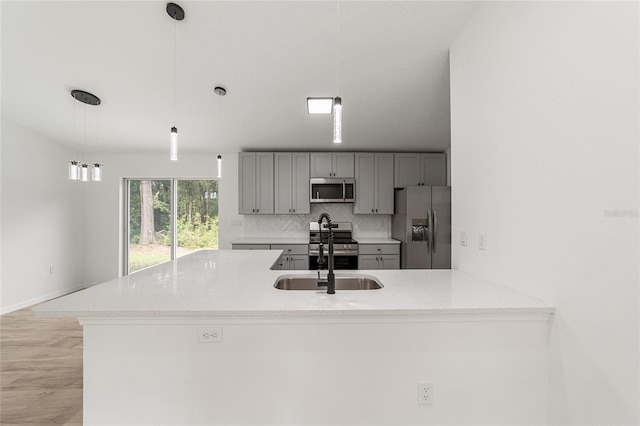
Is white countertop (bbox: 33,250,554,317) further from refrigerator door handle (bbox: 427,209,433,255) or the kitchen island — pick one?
refrigerator door handle (bbox: 427,209,433,255)

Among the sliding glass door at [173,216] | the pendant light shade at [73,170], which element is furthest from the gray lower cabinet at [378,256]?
the pendant light shade at [73,170]

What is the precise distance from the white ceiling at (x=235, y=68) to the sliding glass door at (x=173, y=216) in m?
1.08

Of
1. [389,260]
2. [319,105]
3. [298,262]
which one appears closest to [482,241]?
[319,105]

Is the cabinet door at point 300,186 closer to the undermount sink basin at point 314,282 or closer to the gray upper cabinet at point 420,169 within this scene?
the gray upper cabinet at point 420,169

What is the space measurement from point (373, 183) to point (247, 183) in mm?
2056

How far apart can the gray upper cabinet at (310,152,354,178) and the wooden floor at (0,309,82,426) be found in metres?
3.67

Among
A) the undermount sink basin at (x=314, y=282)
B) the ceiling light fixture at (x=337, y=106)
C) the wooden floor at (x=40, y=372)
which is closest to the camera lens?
the ceiling light fixture at (x=337, y=106)

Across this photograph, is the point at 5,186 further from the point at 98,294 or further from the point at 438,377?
the point at 438,377

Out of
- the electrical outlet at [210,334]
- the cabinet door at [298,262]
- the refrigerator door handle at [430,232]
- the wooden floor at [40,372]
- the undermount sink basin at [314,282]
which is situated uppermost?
the refrigerator door handle at [430,232]

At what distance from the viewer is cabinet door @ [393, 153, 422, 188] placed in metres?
4.72

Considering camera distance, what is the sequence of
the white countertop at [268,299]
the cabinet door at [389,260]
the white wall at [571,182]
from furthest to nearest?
the cabinet door at [389,260], the white countertop at [268,299], the white wall at [571,182]

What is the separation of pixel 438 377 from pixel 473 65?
2.05 m

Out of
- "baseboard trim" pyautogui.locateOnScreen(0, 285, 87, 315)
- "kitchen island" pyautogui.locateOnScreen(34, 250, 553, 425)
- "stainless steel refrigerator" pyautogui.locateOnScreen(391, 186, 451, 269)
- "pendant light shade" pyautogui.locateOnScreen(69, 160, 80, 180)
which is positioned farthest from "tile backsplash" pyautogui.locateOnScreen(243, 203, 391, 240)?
"kitchen island" pyautogui.locateOnScreen(34, 250, 553, 425)

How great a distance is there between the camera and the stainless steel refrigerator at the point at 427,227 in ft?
11.9
